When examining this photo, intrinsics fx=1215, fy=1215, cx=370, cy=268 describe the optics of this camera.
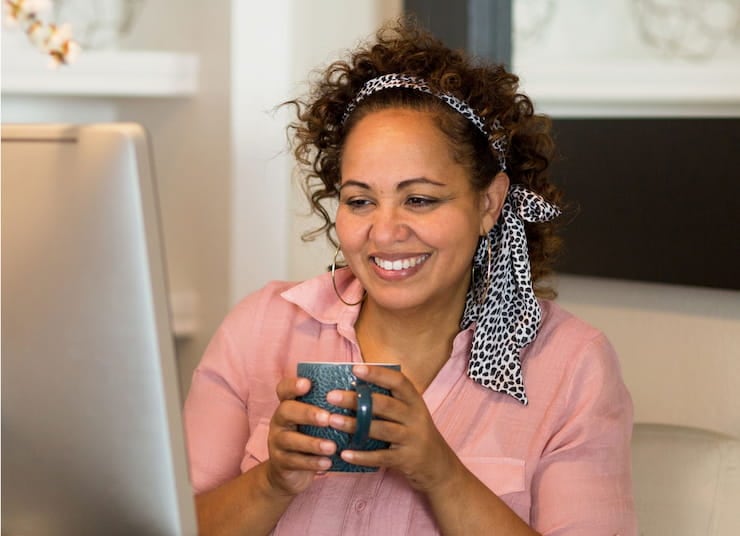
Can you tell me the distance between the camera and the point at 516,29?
214cm

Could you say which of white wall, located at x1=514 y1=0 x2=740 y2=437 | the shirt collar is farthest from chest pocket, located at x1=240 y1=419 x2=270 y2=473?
white wall, located at x1=514 y1=0 x2=740 y2=437

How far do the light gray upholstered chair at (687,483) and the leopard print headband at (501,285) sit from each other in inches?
8.2

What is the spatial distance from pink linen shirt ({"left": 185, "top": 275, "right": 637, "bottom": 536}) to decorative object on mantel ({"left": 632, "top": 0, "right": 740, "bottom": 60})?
0.50 m

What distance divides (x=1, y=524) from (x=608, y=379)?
0.87 metres

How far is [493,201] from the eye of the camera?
170cm

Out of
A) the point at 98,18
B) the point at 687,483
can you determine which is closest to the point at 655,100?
the point at 687,483

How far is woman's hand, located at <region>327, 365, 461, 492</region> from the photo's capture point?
1.24 meters

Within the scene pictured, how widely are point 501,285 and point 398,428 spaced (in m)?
0.45

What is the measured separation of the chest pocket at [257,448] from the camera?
5.34 feet

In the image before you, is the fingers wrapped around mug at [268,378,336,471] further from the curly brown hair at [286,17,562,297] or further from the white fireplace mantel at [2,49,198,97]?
the white fireplace mantel at [2,49,198,97]

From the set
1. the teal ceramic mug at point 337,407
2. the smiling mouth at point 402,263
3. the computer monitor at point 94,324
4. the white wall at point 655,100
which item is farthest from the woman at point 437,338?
the computer monitor at point 94,324

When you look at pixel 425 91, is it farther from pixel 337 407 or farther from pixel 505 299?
pixel 337 407

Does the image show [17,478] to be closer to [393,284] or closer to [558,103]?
[393,284]

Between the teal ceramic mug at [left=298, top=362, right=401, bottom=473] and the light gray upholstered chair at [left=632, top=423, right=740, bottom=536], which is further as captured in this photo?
the light gray upholstered chair at [left=632, top=423, right=740, bottom=536]
